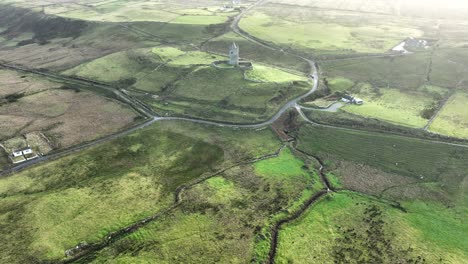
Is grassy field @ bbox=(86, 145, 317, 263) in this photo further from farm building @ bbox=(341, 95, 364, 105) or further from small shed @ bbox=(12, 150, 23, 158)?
small shed @ bbox=(12, 150, 23, 158)

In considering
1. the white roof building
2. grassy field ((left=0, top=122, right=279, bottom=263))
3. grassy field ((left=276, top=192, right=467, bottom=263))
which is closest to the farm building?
grassy field ((left=0, top=122, right=279, bottom=263))

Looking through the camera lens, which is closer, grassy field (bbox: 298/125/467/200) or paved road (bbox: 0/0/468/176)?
grassy field (bbox: 298/125/467/200)

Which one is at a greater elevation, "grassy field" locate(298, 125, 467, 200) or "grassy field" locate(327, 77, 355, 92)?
"grassy field" locate(327, 77, 355, 92)

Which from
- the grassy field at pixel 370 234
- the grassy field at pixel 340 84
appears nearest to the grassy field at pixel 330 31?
the grassy field at pixel 340 84

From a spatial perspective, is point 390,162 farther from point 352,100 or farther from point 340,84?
point 340,84

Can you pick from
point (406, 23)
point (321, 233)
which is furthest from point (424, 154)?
point (406, 23)

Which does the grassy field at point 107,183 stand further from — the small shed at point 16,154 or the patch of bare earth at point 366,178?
the patch of bare earth at point 366,178
